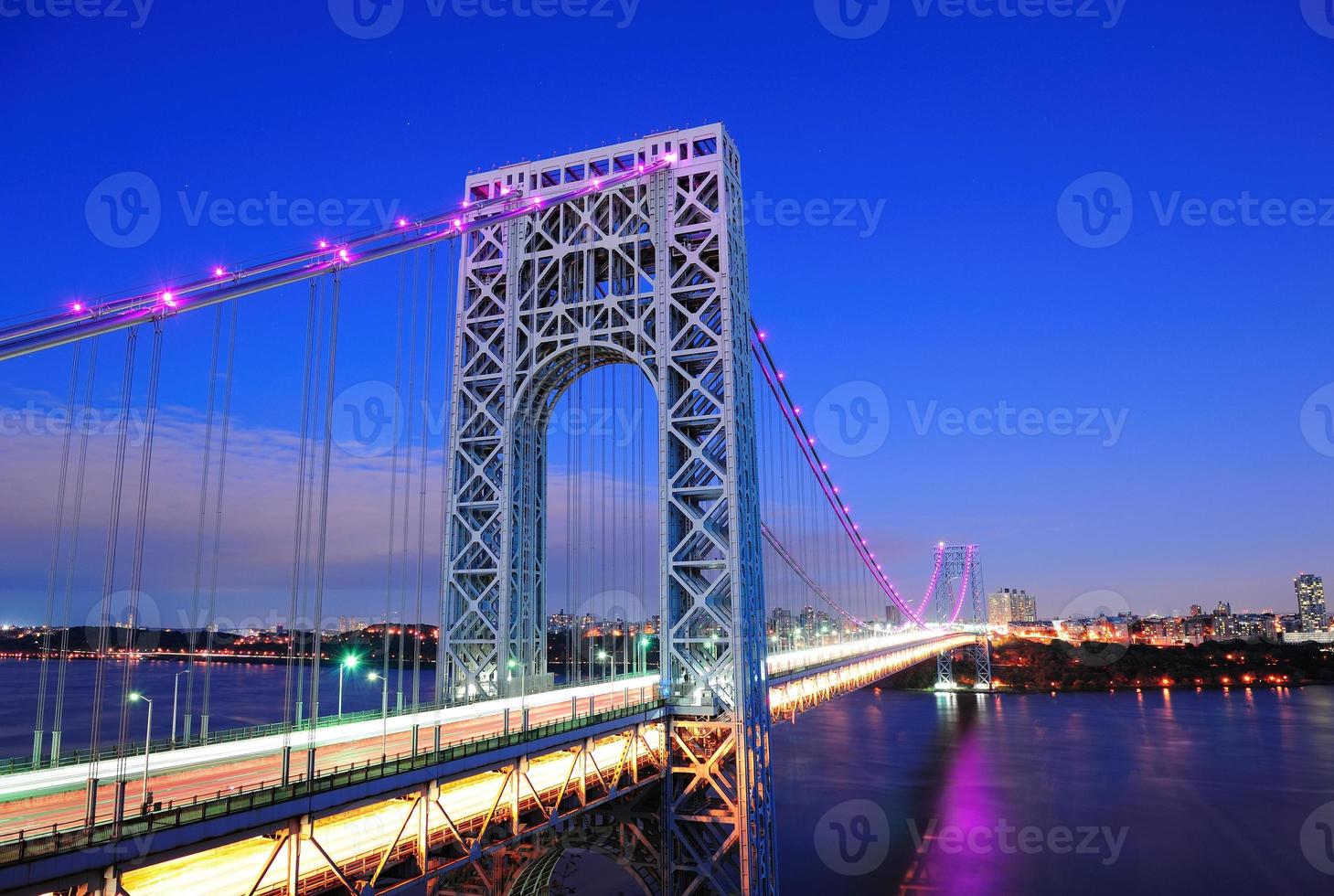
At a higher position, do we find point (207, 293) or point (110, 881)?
point (207, 293)

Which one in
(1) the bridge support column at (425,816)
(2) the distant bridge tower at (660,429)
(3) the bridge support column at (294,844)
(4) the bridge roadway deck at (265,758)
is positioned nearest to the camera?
(4) the bridge roadway deck at (265,758)

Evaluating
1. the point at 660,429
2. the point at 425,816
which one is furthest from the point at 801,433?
the point at 425,816

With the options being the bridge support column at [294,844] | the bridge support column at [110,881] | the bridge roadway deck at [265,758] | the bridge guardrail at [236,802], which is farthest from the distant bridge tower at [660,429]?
the bridge support column at [110,881]

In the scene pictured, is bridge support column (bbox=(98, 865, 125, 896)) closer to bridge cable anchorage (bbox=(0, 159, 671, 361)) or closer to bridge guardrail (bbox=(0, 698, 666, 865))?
bridge guardrail (bbox=(0, 698, 666, 865))

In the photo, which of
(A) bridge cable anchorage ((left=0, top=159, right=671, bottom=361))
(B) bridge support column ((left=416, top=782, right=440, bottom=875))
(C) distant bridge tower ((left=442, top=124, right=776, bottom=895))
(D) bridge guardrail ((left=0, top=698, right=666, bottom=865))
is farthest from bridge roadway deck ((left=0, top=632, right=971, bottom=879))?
(A) bridge cable anchorage ((left=0, top=159, right=671, bottom=361))

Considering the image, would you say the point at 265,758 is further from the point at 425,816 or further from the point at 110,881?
the point at 110,881

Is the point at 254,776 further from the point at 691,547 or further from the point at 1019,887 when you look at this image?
the point at 1019,887

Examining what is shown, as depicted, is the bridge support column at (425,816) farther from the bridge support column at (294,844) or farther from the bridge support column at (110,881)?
the bridge support column at (110,881)
